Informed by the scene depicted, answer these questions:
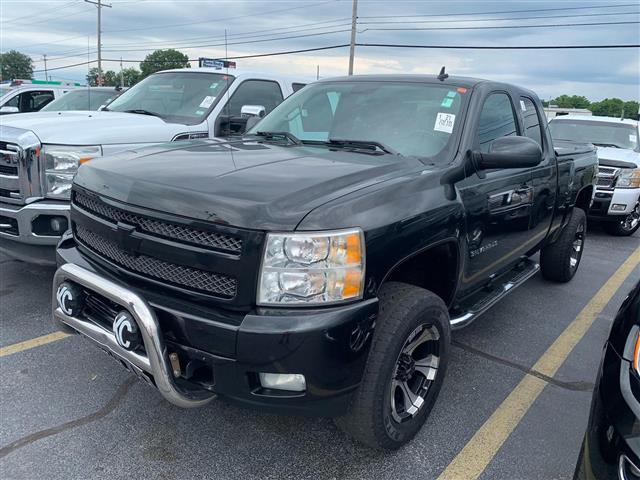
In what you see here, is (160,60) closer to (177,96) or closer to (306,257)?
(177,96)

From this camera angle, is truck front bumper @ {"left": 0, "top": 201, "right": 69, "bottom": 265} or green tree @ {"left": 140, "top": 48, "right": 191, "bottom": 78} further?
green tree @ {"left": 140, "top": 48, "right": 191, "bottom": 78}

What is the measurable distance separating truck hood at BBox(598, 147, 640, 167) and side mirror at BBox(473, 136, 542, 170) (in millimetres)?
5675

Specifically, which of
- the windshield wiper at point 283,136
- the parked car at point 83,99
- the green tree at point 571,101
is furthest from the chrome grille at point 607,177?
the green tree at point 571,101

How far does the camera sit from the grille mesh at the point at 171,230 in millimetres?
2148

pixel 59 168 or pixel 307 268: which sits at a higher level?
pixel 59 168

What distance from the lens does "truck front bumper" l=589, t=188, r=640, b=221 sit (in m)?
7.80

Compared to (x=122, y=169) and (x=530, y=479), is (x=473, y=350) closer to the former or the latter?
(x=530, y=479)

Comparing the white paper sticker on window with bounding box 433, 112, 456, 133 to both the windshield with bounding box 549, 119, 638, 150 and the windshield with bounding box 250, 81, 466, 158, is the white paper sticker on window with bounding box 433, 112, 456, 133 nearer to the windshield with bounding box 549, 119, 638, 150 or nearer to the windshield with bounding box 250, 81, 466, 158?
the windshield with bounding box 250, 81, 466, 158

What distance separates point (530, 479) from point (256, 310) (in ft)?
5.22

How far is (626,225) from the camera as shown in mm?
8320

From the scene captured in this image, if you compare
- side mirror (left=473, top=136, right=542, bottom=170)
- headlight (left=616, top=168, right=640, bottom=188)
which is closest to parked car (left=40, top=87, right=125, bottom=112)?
side mirror (left=473, top=136, right=542, bottom=170)

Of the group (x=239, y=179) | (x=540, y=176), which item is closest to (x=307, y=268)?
(x=239, y=179)

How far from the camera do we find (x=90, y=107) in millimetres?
8953

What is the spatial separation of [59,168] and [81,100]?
19.1ft
